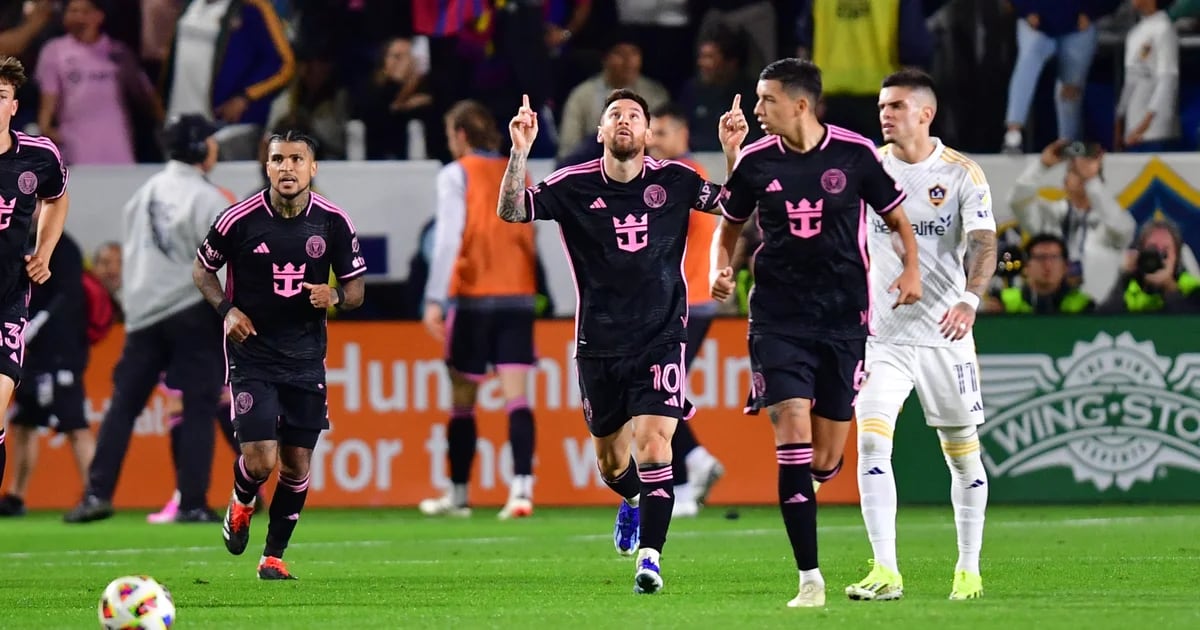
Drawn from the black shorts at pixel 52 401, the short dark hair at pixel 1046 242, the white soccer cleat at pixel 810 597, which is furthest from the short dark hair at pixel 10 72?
the short dark hair at pixel 1046 242

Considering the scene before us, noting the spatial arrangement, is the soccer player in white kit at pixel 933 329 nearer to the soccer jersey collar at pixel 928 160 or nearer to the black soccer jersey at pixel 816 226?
the soccer jersey collar at pixel 928 160

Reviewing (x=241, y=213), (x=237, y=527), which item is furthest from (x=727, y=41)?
(x=237, y=527)

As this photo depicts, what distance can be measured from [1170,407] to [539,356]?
14.4 feet

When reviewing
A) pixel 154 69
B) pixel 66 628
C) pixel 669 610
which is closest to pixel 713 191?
pixel 669 610

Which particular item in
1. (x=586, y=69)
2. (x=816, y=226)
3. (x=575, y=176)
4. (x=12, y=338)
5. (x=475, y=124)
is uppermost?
(x=586, y=69)

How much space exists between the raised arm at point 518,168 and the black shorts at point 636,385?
76cm

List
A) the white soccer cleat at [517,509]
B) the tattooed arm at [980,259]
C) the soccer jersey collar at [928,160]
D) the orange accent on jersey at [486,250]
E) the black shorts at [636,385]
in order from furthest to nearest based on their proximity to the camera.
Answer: the orange accent on jersey at [486,250] → the white soccer cleat at [517,509] → the black shorts at [636,385] → the soccer jersey collar at [928,160] → the tattooed arm at [980,259]

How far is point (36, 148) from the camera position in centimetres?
988

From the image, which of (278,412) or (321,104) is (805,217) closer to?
(278,412)

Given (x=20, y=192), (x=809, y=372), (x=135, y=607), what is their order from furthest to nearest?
(x=20, y=192) → (x=809, y=372) → (x=135, y=607)

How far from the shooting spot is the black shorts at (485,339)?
1444cm

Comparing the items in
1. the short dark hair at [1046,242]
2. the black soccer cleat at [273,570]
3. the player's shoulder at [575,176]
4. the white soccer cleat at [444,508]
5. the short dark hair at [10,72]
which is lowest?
the white soccer cleat at [444,508]

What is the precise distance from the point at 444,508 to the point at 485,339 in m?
1.22

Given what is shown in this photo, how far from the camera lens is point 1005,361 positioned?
14.7m
